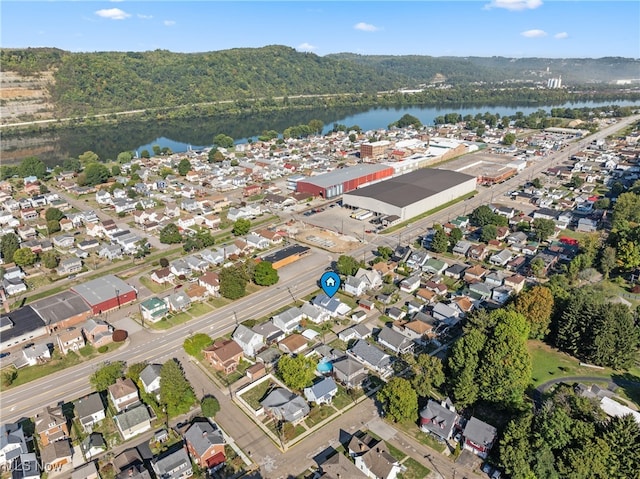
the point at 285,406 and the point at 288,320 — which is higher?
the point at 288,320

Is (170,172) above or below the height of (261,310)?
above

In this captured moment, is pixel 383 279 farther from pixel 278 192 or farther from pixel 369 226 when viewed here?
pixel 278 192

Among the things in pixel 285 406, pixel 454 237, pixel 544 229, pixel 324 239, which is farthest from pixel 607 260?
pixel 285 406

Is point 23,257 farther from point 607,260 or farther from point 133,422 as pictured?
point 607,260

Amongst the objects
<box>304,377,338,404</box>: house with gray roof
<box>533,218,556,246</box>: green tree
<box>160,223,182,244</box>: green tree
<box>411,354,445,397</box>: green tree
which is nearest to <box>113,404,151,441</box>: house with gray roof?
<box>304,377,338,404</box>: house with gray roof

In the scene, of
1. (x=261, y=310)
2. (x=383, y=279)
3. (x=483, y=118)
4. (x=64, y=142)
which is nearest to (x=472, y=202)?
(x=383, y=279)
